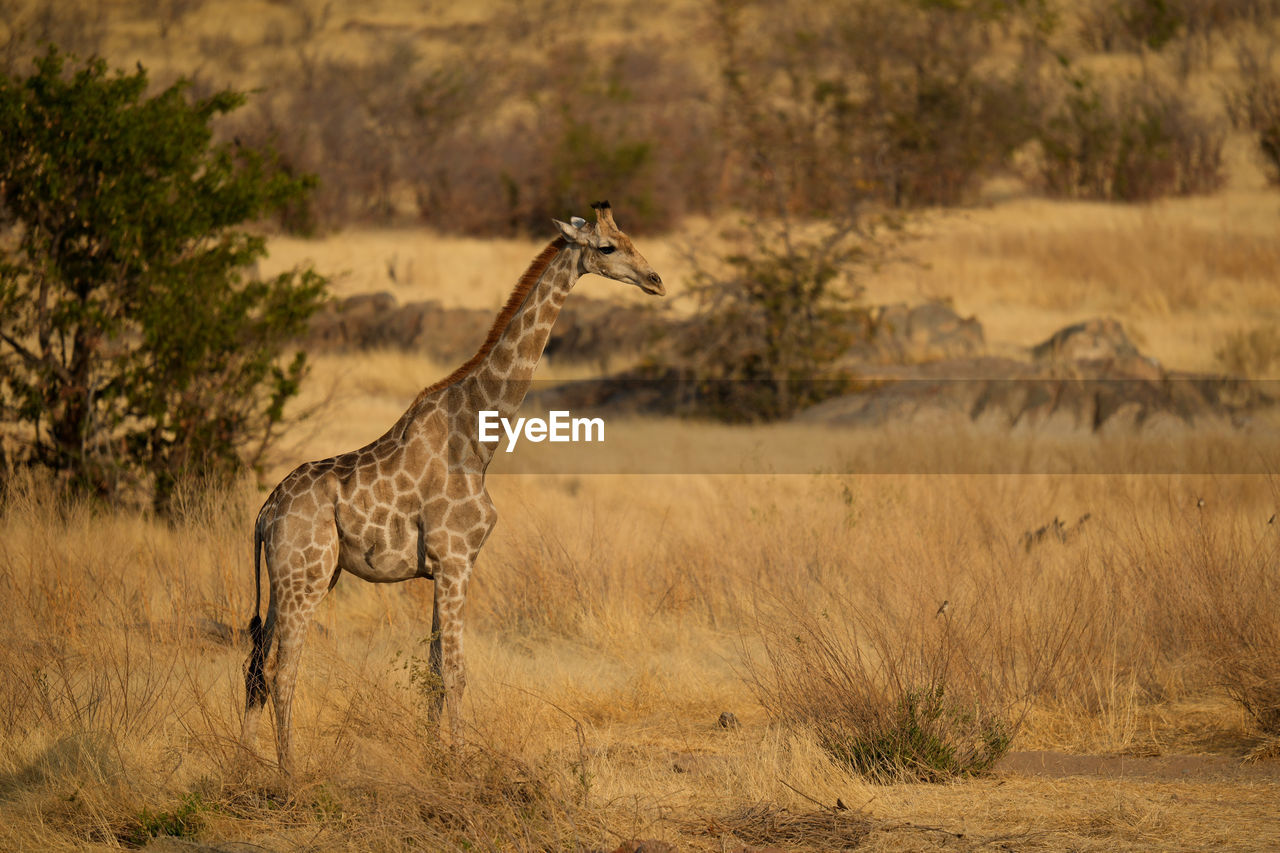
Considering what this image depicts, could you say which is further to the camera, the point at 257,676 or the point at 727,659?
the point at 727,659

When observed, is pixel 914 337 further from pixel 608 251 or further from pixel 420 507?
pixel 420 507

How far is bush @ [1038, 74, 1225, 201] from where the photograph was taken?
105 ft

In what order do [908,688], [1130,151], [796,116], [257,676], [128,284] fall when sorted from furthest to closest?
[1130,151], [796,116], [128,284], [908,688], [257,676]

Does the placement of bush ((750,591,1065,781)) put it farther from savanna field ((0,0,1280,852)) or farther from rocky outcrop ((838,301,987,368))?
rocky outcrop ((838,301,987,368))

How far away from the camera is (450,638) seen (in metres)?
5.81

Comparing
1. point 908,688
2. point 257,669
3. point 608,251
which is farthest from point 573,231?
point 908,688

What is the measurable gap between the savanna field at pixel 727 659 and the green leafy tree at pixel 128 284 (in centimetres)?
68

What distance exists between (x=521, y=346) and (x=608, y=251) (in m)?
0.57

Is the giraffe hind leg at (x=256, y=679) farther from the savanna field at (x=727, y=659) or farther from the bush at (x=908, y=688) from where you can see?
the bush at (x=908, y=688)

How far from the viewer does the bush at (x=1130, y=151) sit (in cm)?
3189

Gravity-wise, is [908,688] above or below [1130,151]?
below

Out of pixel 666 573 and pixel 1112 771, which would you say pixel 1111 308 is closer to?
pixel 666 573

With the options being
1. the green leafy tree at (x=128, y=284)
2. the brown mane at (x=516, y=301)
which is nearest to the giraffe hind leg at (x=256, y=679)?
the brown mane at (x=516, y=301)

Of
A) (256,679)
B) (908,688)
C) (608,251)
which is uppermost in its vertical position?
(608,251)
